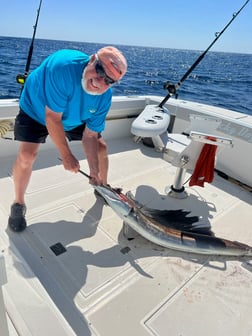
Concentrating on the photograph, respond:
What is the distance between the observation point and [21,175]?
207cm

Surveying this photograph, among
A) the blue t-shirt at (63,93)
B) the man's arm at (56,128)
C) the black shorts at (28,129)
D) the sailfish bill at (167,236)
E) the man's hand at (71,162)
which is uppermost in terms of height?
the blue t-shirt at (63,93)

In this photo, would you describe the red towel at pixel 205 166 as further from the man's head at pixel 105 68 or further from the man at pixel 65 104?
the man's head at pixel 105 68

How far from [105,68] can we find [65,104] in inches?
15.4

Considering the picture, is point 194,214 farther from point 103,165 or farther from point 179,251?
point 103,165

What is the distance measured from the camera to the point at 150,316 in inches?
62.2

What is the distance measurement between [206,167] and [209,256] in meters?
0.81

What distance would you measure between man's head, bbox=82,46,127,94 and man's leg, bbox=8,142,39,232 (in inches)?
27.3

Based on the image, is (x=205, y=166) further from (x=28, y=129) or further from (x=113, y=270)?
(x=28, y=129)

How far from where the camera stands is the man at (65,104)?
168 centimetres

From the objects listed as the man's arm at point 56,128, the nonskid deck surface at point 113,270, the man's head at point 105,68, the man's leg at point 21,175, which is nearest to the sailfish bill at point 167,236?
the nonskid deck surface at point 113,270

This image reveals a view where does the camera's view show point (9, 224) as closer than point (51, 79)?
No

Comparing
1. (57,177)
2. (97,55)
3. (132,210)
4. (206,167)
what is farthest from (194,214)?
(97,55)

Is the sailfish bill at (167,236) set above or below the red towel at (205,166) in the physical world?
below

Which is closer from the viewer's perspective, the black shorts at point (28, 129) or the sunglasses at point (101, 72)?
the sunglasses at point (101, 72)
